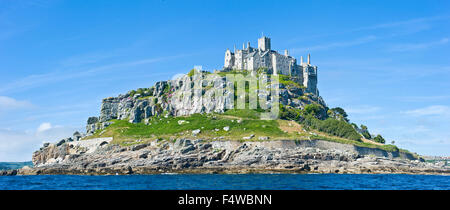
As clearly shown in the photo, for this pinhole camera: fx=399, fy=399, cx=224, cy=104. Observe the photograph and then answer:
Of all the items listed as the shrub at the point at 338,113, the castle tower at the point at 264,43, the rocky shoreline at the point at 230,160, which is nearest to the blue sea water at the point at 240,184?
the rocky shoreline at the point at 230,160

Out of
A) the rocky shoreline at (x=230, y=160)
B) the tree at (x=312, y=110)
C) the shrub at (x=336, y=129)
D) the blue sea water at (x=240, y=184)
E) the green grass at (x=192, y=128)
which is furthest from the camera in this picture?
the tree at (x=312, y=110)

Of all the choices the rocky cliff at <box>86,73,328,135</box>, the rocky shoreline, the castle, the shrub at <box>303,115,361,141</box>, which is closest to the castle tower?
the castle

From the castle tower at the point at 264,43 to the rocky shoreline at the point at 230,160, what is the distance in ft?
205

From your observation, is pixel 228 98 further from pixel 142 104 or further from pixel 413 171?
pixel 413 171

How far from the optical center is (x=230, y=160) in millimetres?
72562

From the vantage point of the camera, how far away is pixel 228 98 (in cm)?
10531

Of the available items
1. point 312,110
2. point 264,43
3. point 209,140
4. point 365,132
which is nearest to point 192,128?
point 209,140

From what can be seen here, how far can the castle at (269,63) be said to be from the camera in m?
133

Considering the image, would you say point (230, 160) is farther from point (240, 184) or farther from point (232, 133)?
point (240, 184)

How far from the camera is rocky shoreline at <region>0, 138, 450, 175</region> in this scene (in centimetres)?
6900

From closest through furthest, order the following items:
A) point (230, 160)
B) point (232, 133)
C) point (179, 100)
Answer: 1. point (230, 160)
2. point (232, 133)
3. point (179, 100)

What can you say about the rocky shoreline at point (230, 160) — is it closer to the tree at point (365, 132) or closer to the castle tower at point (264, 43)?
the tree at point (365, 132)

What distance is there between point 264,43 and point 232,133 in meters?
60.5
